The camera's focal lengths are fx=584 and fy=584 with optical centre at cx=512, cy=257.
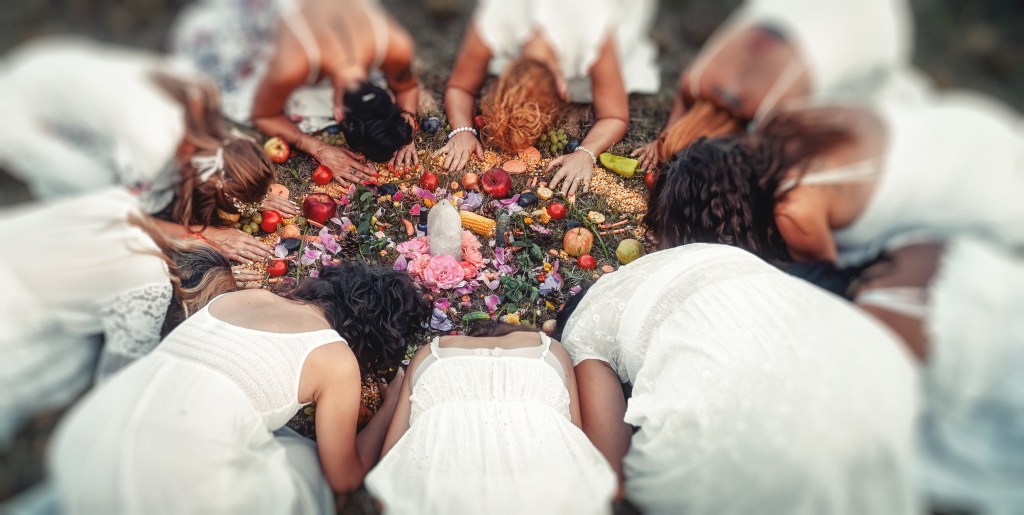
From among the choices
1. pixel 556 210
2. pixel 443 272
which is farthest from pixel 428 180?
pixel 556 210

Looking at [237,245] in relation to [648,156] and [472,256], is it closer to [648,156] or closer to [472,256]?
[472,256]

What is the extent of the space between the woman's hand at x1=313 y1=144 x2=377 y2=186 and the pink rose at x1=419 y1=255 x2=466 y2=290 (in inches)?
17.7

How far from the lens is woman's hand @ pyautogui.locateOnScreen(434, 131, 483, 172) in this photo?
2299 mm

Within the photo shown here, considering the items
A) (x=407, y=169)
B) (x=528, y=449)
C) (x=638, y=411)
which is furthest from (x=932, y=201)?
(x=407, y=169)

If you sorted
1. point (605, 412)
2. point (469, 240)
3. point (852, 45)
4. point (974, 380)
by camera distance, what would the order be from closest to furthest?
1. point (974, 380)
2. point (852, 45)
3. point (605, 412)
4. point (469, 240)

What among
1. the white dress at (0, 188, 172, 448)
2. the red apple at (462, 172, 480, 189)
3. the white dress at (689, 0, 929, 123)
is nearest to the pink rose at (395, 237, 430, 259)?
the red apple at (462, 172, 480, 189)

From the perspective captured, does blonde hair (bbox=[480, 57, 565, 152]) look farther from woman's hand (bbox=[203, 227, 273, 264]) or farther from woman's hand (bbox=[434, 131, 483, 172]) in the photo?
woman's hand (bbox=[203, 227, 273, 264])

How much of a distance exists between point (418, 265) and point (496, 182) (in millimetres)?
475

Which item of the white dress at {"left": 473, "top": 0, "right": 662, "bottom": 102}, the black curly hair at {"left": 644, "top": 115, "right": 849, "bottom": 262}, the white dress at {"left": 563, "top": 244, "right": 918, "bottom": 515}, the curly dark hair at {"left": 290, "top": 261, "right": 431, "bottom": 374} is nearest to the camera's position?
the white dress at {"left": 563, "top": 244, "right": 918, "bottom": 515}

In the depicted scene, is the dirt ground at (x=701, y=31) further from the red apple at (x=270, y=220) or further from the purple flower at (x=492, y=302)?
the purple flower at (x=492, y=302)

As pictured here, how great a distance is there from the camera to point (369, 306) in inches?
83.0

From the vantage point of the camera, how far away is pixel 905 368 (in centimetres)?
132

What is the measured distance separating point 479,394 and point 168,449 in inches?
34.4

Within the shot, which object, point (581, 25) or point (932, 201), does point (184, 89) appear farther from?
point (932, 201)
